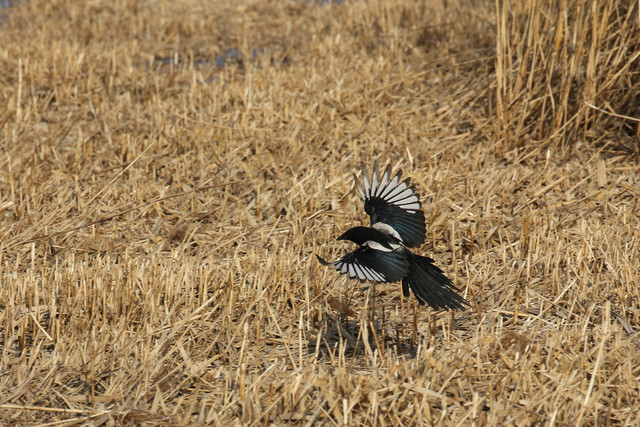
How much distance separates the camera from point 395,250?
3.28 meters

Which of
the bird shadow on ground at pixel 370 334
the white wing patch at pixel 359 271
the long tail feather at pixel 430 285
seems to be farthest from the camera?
the bird shadow on ground at pixel 370 334

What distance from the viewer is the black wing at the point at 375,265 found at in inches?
119

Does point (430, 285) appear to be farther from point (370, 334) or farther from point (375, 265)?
point (370, 334)

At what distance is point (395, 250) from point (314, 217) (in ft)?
5.04

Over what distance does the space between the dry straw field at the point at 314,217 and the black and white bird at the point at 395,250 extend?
282 millimetres

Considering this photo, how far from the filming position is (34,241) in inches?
175

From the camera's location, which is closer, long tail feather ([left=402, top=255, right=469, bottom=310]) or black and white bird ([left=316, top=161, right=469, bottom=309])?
black and white bird ([left=316, top=161, right=469, bottom=309])

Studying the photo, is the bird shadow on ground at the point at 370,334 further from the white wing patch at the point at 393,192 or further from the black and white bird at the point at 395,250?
the white wing patch at the point at 393,192

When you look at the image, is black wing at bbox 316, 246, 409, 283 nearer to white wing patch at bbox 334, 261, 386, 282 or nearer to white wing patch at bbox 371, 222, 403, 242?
white wing patch at bbox 334, 261, 386, 282

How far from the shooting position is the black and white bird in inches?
122

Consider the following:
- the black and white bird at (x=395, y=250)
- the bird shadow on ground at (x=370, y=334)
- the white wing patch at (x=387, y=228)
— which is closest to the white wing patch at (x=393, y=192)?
the black and white bird at (x=395, y=250)

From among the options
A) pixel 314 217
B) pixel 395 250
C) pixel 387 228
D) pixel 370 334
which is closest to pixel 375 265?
pixel 395 250

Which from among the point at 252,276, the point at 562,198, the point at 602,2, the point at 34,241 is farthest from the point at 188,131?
the point at 602,2

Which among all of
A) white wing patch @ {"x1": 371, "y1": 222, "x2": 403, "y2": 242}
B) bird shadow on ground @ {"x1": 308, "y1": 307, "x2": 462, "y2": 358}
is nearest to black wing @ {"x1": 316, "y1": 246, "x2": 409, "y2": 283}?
white wing patch @ {"x1": 371, "y1": 222, "x2": 403, "y2": 242}
